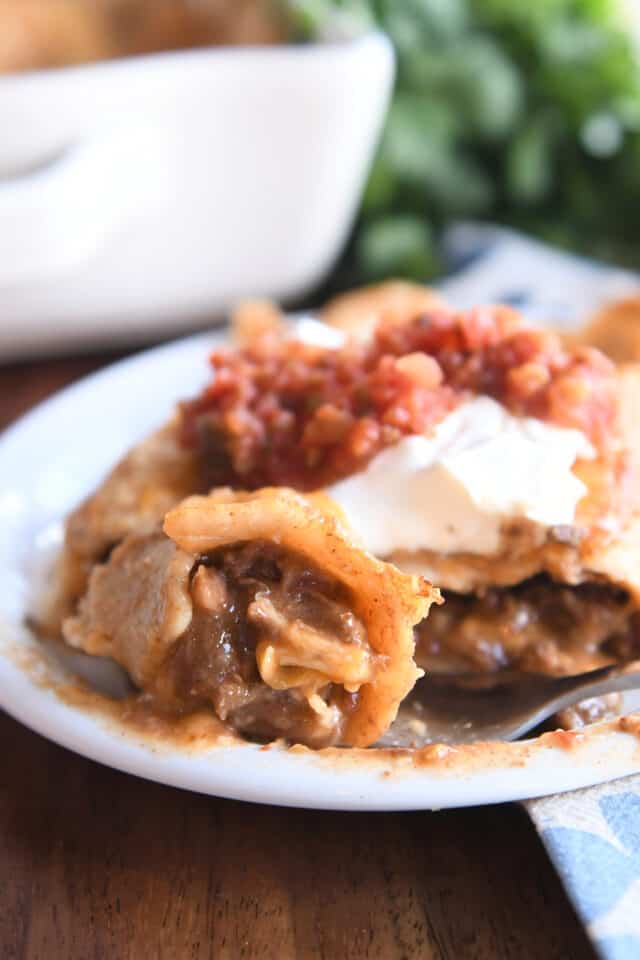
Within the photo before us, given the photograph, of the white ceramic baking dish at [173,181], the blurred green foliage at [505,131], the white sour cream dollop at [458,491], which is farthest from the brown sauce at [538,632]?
the blurred green foliage at [505,131]

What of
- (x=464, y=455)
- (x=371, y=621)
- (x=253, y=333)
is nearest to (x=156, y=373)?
(x=253, y=333)

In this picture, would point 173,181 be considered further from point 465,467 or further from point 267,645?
point 267,645

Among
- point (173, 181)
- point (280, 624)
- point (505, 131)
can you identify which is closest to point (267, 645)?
point (280, 624)

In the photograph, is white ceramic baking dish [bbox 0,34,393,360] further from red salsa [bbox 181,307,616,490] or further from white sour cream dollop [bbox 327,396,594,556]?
white sour cream dollop [bbox 327,396,594,556]

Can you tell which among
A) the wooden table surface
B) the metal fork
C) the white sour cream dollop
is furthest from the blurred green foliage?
the wooden table surface

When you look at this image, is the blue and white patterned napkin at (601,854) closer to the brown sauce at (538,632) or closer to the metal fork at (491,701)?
Result: the metal fork at (491,701)

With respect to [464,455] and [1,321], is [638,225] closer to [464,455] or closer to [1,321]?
[1,321]
